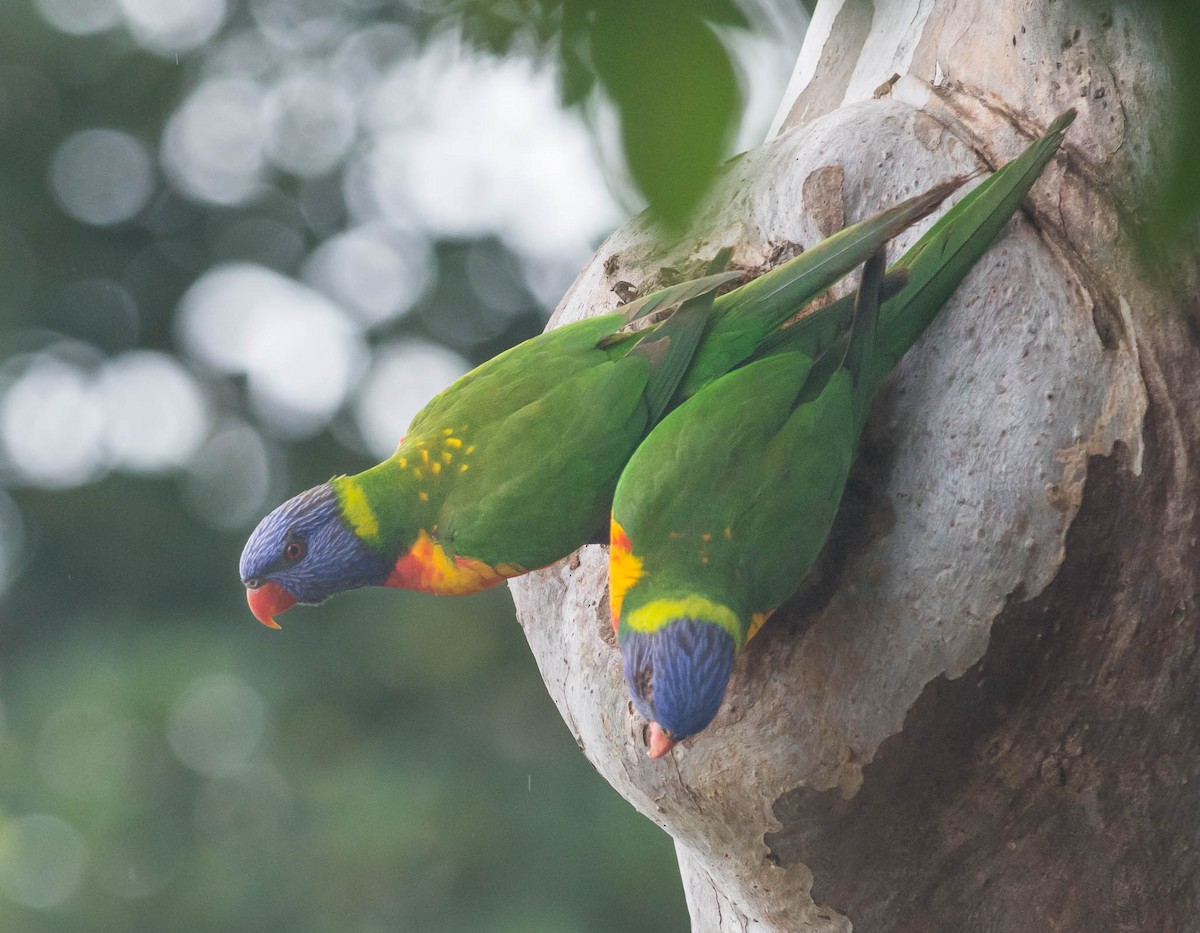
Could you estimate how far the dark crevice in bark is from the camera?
1.38m

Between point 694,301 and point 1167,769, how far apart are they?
854 millimetres

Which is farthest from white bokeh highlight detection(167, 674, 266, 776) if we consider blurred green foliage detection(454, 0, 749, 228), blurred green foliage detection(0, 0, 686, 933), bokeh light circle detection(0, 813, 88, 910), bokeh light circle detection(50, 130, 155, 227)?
blurred green foliage detection(454, 0, 749, 228)

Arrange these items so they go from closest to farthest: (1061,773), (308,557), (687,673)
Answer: (687,673), (1061,773), (308,557)

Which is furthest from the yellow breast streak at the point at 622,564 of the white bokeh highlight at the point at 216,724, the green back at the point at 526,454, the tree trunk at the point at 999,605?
the white bokeh highlight at the point at 216,724

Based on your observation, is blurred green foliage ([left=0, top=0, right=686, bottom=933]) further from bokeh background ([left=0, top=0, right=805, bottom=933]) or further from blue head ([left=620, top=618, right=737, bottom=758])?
blue head ([left=620, top=618, right=737, bottom=758])

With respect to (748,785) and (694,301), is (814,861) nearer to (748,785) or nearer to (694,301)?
(748,785)

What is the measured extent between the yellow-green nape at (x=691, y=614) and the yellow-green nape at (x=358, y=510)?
50 cm

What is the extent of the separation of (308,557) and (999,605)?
100cm

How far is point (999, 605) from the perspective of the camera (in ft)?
4.51

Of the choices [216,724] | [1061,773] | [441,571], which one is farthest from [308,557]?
[216,724]

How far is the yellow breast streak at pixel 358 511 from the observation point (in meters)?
1.71

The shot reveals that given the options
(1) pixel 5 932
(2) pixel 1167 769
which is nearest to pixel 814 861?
(2) pixel 1167 769

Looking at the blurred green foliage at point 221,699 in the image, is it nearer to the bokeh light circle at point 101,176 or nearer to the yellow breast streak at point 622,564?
the bokeh light circle at point 101,176

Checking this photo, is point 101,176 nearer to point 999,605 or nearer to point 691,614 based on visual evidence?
point 691,614
